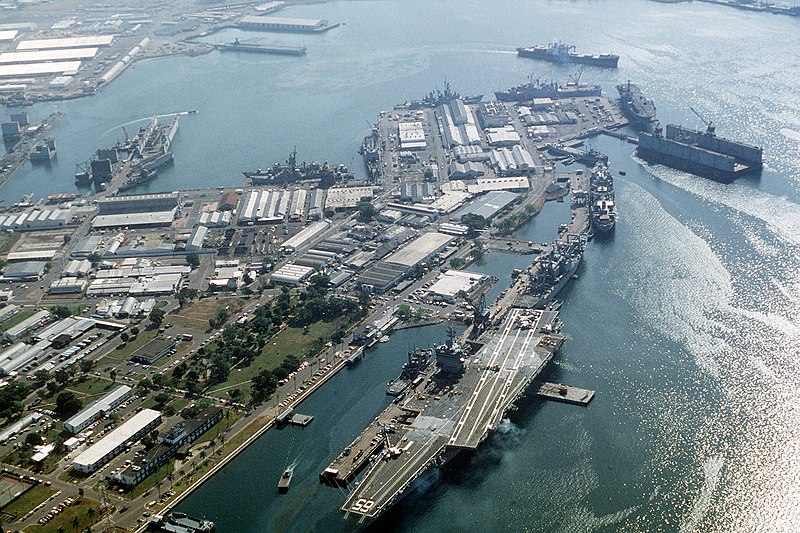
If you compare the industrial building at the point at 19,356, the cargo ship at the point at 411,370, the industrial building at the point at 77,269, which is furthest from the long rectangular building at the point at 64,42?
the cargo ship at the point at 411,370

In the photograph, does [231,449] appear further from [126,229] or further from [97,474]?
[126,229]

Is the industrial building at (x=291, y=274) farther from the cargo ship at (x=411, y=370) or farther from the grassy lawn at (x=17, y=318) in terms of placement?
the grassy lawn at (x=17, y=318)

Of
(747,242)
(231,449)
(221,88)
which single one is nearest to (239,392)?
(231,449)

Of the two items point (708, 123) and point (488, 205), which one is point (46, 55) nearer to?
point (488, 205)

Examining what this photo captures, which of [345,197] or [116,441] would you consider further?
[345,197]

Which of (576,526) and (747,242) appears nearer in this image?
(576,526)

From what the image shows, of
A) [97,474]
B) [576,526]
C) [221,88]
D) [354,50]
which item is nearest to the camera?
[576,526]

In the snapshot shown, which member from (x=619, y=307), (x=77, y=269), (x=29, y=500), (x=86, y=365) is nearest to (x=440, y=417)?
(x=619, y=307)
